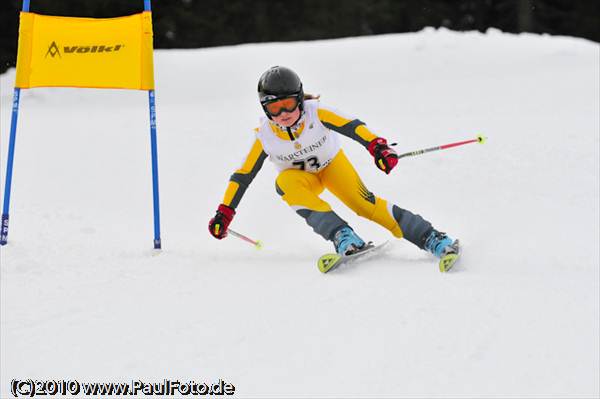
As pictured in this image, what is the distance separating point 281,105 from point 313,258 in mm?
1159

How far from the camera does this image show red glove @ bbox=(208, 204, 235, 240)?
534cm

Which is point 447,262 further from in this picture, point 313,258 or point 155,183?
point 155,183

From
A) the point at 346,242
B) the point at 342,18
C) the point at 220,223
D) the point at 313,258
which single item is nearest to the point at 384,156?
the point at 346,242

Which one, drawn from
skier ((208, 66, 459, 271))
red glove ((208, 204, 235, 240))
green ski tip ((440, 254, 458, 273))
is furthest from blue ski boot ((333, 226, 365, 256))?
red glove ((208, 204, 235, 240))

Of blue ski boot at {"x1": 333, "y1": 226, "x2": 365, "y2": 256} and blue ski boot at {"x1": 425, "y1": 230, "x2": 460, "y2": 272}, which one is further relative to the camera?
blue ski boot at {"x1": 333, "y1": 226, "x2": 365, "y2": 256}

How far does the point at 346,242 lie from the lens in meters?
4.86

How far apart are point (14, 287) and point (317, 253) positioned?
2200 millimetres

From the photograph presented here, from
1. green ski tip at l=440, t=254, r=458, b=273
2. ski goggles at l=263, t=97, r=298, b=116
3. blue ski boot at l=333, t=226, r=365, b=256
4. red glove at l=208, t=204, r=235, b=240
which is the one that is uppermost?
ski goggles at l=263, t=97, r=298, b=116

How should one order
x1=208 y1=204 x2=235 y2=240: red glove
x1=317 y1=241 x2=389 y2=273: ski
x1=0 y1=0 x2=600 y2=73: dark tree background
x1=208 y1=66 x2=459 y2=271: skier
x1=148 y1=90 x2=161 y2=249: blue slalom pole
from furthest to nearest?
1. x1=0 y1=0 x2=600 y2=73: dark tree background
2. x1=148 y1=90 x2=161 y2=249: blue slalom pole
3. x1=208 y1=204 x2=235 y2=240: red glove
4. x1=208 y1=66 x2=459 y2=271: skier
5. x1=317 y1=241 x2=389 y2=273: ski

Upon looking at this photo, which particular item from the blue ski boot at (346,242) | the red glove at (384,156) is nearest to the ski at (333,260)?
the blue ski boot at (346,242)

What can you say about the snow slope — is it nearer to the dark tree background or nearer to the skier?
the skier

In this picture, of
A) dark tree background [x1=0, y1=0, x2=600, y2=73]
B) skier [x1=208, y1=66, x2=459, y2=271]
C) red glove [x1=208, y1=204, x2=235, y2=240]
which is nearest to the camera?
skier [x1=208, y1=66, x2=459, y2=271]

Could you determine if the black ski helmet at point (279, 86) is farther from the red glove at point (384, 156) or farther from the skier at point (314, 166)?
the red glove at point (384, 156)

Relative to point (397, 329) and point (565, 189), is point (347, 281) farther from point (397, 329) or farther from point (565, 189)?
point (565, 189)
